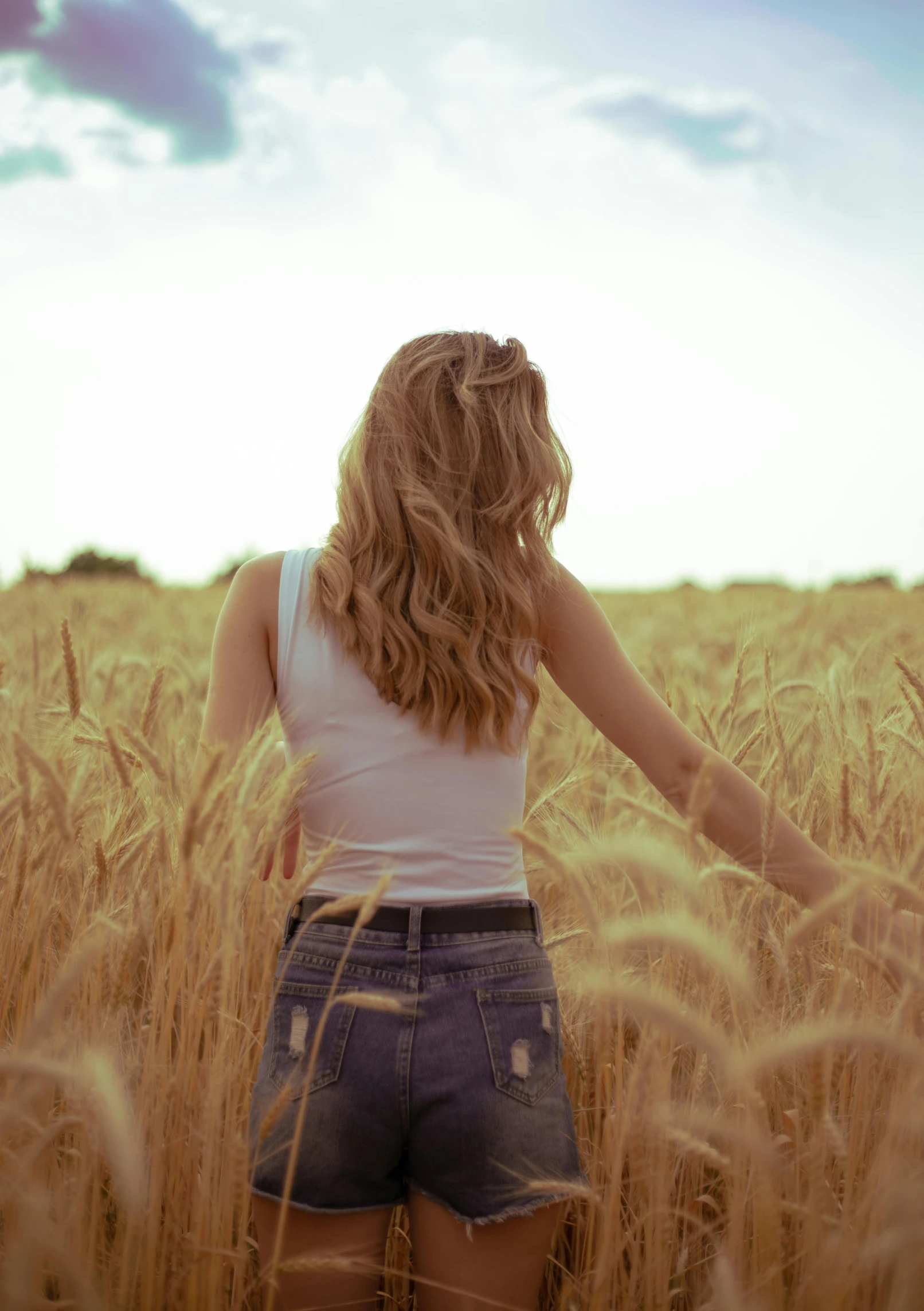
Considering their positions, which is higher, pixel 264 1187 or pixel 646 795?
pixel 646 795

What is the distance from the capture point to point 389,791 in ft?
3.90

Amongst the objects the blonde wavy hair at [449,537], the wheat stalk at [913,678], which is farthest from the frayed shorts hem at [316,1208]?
the wheat stalk at [913,678]

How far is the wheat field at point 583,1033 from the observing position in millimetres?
878

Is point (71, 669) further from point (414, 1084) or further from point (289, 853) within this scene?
point (414, 1084)

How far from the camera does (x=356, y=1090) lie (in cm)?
106

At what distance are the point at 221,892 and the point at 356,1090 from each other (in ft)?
1.07

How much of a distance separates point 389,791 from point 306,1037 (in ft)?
1.03

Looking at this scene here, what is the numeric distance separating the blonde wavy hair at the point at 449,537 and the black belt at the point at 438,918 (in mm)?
215

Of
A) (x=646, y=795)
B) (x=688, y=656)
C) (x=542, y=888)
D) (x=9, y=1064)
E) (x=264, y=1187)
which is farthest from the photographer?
(x=688, y=656)

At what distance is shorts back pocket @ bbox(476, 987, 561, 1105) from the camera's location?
3.52 ft

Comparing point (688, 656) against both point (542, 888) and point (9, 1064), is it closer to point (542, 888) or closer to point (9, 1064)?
point (542, 888)

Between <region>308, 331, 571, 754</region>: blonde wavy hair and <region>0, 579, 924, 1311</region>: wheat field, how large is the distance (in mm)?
218

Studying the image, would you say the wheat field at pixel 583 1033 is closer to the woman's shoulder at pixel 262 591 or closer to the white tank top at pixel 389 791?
the white tank top at pixel 389 791

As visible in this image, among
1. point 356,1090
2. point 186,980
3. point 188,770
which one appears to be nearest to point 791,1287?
point 356,1090
